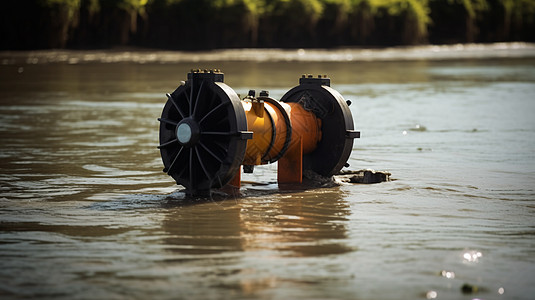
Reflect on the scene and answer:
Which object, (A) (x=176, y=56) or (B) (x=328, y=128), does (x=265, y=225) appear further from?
(A) (x=176, y=56)

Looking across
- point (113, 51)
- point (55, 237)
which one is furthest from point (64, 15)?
point (55, 237)

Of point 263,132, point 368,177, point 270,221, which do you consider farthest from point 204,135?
point 368,177

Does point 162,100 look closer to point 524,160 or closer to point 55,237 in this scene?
point 524,160

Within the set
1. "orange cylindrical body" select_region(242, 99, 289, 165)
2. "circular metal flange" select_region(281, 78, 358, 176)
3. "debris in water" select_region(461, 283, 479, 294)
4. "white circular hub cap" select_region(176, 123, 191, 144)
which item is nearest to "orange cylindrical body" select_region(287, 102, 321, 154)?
"circular metal flange" select_region(281, 78, 358, 176)

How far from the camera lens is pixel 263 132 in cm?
1049

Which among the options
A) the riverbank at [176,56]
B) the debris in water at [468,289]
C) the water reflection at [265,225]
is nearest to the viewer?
the debris in water at [468,289]

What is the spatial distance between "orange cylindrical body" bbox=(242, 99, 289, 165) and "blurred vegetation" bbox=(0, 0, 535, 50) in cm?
3644

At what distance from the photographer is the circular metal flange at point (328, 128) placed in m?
11.2

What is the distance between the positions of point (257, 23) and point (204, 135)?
50.4 m

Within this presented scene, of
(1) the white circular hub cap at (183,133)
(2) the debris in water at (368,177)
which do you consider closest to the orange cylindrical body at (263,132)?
(1) the white circular hub cap at (183,133)

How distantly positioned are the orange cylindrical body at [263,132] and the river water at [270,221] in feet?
1.29

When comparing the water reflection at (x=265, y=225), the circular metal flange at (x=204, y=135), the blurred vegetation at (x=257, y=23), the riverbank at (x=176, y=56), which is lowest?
the water reflection at (x=265, y=225)

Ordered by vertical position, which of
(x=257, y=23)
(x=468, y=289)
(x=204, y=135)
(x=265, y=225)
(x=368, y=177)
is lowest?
(x=468, y=289)

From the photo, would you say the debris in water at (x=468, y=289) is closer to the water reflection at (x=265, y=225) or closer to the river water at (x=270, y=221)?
the river water at (x=270, y=221)
